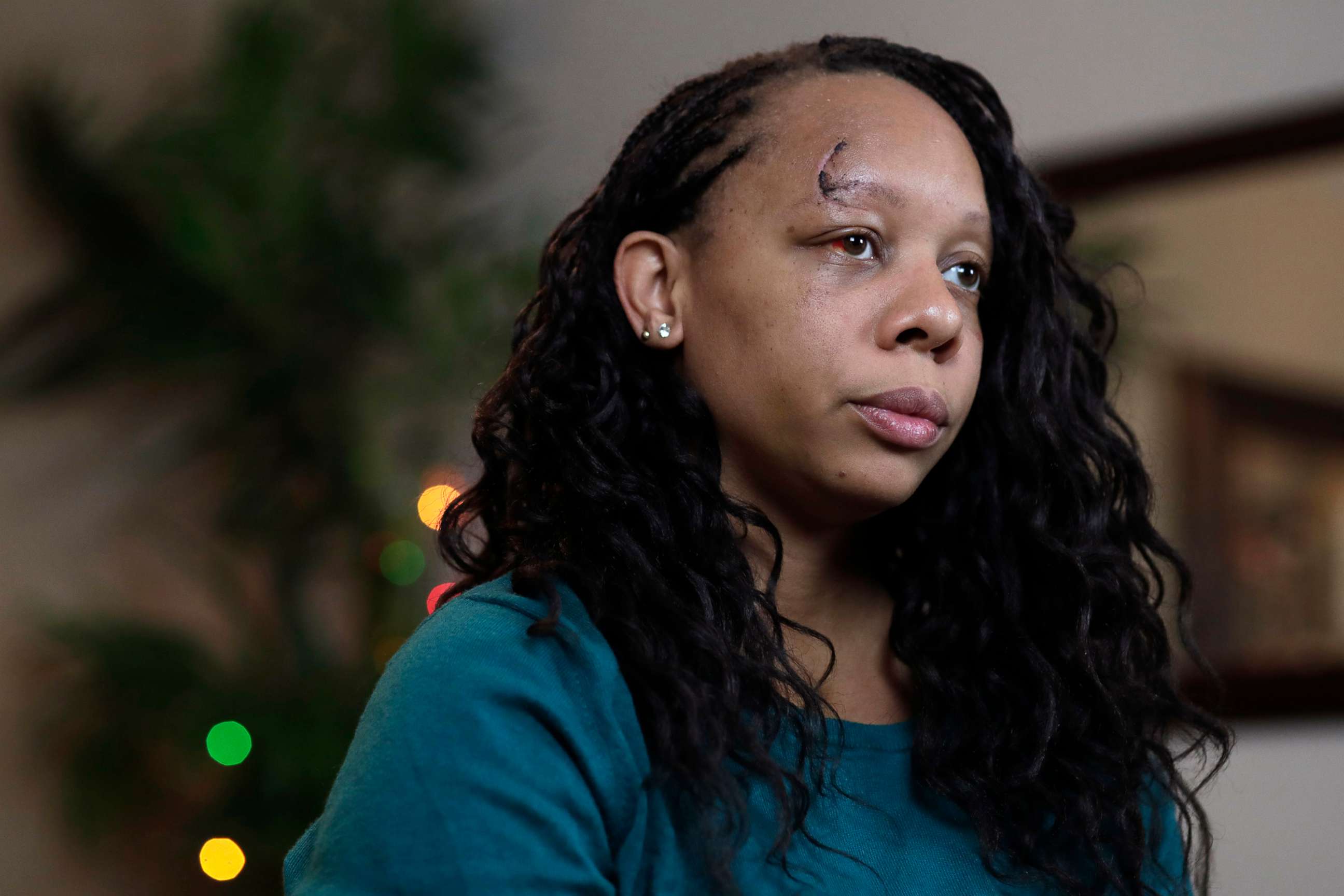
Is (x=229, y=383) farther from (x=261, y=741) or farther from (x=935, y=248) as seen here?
(x=935, y=248)

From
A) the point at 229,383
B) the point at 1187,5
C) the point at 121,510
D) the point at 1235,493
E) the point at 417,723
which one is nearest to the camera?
the point at 417,723

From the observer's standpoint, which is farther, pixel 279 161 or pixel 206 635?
pixel 206 635

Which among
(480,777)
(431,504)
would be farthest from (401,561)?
(480,777)

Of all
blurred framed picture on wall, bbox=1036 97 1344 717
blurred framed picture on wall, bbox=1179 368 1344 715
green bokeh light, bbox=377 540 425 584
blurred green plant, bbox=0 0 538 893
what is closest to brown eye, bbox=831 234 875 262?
blurred framed picture on wall, bbox=1036 97 1344 717

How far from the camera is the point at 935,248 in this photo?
937 millimetres

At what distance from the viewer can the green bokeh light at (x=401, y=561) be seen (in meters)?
2.28

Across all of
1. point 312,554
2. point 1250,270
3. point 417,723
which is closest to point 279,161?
point 312,554

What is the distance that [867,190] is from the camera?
3.01 ft

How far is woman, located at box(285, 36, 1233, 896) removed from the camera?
0.78 metres

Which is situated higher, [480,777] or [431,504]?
[480,777]

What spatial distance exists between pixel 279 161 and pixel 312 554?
2.29ft

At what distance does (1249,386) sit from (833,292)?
1.26m

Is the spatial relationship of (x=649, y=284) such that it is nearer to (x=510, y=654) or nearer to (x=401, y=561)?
(x=510, y=654)

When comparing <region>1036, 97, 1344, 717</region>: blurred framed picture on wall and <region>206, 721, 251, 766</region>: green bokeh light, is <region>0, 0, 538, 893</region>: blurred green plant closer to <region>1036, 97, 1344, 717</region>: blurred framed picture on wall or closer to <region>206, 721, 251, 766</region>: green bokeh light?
<region>206, 721, 251, 766</region>: green bokeh light
